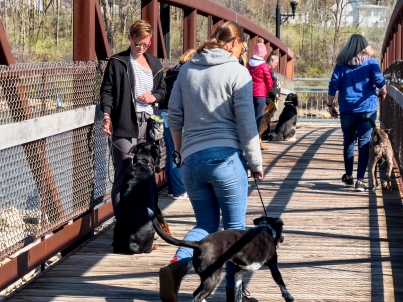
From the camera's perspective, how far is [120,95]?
6391 millimetres

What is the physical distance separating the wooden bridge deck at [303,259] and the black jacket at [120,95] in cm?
99

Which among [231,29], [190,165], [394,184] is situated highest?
[231,29]

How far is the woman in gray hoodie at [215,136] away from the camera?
4297 mm

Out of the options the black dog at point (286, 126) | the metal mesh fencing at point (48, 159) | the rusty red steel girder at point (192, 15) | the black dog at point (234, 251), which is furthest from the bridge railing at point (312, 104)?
the black dog at point (234, 251)

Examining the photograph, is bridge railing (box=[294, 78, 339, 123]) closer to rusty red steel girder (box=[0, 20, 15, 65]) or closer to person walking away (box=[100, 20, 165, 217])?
person walking away (box=[100, 20, 165, 217])

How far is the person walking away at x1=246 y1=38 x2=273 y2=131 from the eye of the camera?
458 inches

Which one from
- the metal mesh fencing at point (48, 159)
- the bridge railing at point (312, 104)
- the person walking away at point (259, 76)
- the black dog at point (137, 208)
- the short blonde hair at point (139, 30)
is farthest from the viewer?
the bridge railing at point (312, 104)

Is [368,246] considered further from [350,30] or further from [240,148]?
[350,30]

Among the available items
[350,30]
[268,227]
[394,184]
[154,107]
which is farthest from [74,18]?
[350,30]

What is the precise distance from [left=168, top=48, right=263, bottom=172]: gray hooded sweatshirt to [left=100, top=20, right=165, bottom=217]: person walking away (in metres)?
1.91

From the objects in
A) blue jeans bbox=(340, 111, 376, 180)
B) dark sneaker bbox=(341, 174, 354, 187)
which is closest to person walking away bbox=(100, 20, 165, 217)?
blue jeans bbox=(340, 111, 376, 180)

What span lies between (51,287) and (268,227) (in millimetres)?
1620

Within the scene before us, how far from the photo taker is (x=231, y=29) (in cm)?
445

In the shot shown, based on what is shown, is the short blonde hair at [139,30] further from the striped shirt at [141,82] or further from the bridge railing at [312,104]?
the bridge railing at [312,104]
